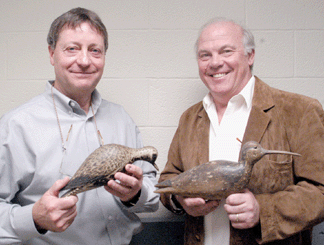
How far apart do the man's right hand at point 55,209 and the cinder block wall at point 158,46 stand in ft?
3.08

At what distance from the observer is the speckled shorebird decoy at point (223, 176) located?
1.19m

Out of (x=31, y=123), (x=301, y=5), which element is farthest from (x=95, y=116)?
(x=301, y=5)

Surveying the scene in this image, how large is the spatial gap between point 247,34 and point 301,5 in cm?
79

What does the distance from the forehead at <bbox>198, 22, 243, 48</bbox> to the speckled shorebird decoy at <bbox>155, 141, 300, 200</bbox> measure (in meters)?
0.59

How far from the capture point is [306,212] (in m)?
1.28

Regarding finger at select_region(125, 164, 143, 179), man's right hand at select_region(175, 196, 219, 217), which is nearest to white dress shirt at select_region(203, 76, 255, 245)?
man's right hand at select_region(175, 196, 219, 217)

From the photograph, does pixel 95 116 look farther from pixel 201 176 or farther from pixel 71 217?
pixel 201 176

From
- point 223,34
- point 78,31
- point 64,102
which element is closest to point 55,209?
point 64,102

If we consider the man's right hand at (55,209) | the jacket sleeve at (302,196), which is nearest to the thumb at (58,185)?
the man's right hand at (55,209)

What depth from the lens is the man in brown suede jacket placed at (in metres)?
1.28

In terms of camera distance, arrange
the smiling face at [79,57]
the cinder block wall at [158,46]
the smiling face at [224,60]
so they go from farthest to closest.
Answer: the cinder block wall at [158,46], the smiling face at [224,60], the smiling face at [79,57]

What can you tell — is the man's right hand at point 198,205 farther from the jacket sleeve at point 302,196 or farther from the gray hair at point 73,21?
the gray hair at point 73,21

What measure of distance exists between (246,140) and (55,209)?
89 cm

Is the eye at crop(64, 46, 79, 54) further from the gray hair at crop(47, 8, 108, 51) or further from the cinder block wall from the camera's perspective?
the cinder block wall
